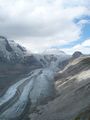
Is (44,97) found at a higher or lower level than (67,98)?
higher

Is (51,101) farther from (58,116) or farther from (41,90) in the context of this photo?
(41,90)

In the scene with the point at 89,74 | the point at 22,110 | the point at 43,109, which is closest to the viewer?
the point at 43,109

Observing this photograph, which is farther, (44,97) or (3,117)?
(44,97)

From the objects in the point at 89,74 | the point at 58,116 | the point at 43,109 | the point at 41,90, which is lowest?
the point at 58,116

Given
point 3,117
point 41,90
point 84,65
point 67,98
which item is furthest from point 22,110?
point 84,65

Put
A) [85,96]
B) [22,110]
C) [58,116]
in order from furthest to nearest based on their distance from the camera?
[22,110], [85,96], [58,116]

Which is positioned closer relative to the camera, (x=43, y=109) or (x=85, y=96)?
(x=85, y=96)

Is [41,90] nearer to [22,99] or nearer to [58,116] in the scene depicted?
[22,99]

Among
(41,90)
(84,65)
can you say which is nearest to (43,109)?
(41,90)

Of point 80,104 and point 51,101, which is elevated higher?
point 51,101
